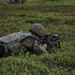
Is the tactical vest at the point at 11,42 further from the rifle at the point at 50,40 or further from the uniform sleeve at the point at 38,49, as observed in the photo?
the rifle at the point at 50,40

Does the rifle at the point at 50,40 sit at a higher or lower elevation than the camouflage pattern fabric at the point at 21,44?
lower

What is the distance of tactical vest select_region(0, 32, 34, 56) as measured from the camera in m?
7.77

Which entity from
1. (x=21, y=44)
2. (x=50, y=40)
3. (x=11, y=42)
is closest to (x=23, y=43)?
(x=21, y=44)

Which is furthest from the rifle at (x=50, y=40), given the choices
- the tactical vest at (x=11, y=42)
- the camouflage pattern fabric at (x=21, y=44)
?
the tactical vest at (x=11, y=42)

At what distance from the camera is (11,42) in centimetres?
790

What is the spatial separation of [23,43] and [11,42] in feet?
1.19

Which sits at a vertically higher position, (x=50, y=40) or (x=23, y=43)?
(x=23, y=43)

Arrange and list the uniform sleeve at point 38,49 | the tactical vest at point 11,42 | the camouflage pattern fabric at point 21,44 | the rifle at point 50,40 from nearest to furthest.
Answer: the tactical vest at point 11,42 < the camouflage pattern fabric at point 21,44 < the uniform sleeve at point 38,49 < the rifle at point 50,40

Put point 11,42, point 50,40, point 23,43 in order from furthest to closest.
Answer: point 50,40 < point 23,43 < point 11,42

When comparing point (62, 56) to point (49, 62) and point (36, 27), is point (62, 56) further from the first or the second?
point (36, 27)

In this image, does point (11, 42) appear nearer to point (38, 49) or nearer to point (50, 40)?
point (38, 49)

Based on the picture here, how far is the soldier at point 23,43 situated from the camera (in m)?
7.82

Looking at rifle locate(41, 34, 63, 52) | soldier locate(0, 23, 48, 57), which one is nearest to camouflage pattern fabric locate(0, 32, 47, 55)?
soldier locate(0, 23, 48, 57)

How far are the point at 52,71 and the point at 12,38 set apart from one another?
1.99m
